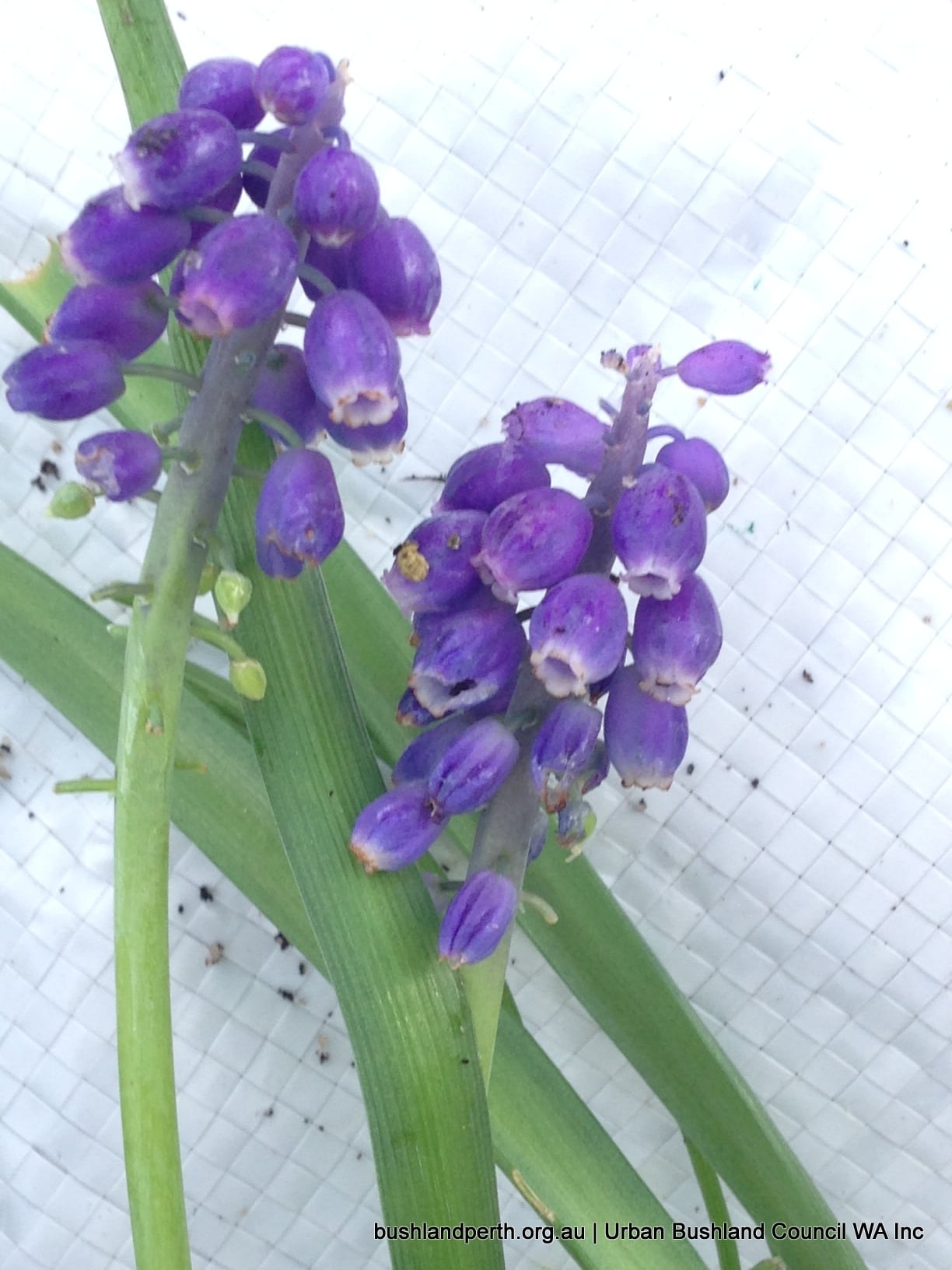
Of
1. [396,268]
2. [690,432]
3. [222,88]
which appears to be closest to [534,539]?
[396,268]

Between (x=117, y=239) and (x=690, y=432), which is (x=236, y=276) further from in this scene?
(x=690, y=432)

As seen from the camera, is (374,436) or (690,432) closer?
(374,436)

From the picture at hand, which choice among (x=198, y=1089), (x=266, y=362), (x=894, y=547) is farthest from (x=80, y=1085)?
(x=894, y=547)

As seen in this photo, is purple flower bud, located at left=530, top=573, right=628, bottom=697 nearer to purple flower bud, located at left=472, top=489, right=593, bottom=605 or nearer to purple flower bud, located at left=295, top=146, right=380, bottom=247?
purple flower bud, located at left=472, top=489, right=593, bottom=605

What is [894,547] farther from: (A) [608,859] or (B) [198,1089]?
(B) [198,1089]

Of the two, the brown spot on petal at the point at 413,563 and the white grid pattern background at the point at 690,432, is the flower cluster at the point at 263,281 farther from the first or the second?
the white grid pattern background at the point at 690,432

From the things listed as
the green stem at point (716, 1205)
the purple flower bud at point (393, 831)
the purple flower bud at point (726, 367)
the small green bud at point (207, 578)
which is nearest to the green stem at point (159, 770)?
the small green bud at point (207, 578)
